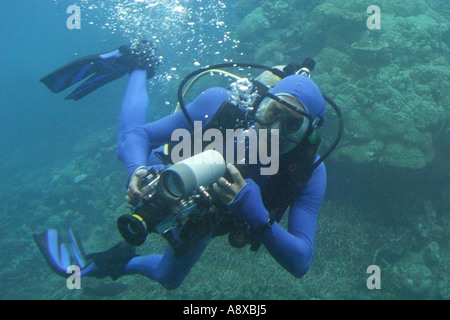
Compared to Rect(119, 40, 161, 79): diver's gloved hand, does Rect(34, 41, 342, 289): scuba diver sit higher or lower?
lower

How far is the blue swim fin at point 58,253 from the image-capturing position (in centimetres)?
456

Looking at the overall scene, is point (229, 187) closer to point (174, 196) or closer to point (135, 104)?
point (174, 196)

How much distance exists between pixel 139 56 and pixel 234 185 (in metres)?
3.12

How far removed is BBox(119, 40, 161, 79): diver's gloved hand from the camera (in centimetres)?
431

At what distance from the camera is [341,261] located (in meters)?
6.69

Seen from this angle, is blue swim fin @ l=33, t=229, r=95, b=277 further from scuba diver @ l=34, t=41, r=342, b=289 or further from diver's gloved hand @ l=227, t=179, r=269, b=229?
diver's gloved hand @ l=227, t=179, r=269, b=229

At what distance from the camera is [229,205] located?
6.57ft

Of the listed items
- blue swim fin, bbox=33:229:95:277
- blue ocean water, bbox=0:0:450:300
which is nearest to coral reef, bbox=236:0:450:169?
blue ocean water, bbox=0:0:450:300

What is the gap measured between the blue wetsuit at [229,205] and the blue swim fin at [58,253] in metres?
1.18

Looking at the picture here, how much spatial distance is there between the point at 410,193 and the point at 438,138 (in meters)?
1.51

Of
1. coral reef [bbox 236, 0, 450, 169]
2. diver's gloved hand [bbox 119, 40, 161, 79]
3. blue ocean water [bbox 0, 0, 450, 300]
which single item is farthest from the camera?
coral reef [bbox 236, 0, 450, 169]

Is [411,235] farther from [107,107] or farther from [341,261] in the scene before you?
[107,107]
